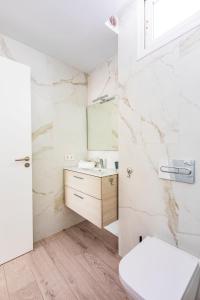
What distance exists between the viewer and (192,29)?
3.42 ft

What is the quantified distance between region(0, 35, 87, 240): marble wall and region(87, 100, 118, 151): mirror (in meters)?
0.16

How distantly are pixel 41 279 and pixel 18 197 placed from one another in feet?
2.51

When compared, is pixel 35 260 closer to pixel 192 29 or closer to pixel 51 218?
pixel 51 218

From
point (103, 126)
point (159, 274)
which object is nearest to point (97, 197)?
point (159, 274)

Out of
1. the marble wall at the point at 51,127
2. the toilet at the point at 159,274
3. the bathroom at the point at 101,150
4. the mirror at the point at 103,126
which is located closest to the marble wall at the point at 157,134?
the bathroom at the point at 101,150

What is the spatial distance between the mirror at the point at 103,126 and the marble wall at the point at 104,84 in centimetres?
9

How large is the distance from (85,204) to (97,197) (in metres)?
0.26

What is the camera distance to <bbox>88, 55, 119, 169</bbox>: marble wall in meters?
1.99

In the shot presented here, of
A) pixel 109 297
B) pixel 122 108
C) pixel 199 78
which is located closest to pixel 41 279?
pixel 109 297

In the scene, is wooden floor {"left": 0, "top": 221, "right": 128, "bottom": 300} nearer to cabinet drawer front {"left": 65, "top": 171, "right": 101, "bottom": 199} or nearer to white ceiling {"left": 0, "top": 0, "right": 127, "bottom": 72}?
cabinet drawer front {"left": 65, "top": 171, "right": 101, "bottom": 199}

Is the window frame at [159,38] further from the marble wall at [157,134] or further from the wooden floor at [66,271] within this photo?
the wooden floor at [66,271]

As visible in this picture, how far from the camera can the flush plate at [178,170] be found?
3.55ft

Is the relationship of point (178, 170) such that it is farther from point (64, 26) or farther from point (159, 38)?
point (64, 26)

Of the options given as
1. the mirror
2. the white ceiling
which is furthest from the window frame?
the mirror
